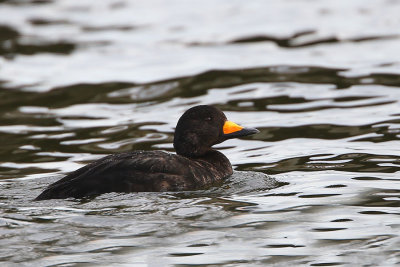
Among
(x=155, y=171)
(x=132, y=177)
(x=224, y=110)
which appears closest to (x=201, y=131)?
(x=155, y=171)

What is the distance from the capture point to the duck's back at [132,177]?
8117 mm

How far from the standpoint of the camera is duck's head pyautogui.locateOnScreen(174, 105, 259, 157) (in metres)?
9.22

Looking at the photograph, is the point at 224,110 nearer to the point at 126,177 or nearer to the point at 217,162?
the point at 217,162

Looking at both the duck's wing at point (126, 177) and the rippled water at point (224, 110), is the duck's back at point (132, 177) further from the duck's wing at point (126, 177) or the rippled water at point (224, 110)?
the rippled water at point (224, 110)

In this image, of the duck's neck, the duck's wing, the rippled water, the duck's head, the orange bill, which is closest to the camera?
the rippled water

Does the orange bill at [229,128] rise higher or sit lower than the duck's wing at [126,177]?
higher

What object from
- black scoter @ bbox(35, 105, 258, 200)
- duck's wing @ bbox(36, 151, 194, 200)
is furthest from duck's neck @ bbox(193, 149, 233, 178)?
duck's wing @ bbox(36, 151, 194, 200)

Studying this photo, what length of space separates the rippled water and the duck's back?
0.35 ft

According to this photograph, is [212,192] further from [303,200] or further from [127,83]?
[127,83]

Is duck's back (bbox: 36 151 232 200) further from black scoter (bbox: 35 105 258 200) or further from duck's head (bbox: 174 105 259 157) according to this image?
duck's head (bbox: 174 105 259 157)

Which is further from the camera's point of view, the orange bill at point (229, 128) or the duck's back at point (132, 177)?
the orange bill at point (229, 128)

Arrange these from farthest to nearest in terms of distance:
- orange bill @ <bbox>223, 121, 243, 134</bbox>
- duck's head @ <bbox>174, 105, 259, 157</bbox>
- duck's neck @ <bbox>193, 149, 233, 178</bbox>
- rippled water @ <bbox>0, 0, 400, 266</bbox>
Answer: orange bill @ <bbox>223, 121, 243, 134</bbox>
duck's head @ <bbox>174, 105, 259, 157</bbox>
duck's neck @ <bbox>193, 149, 233, 178</bbox>
rippled water @ <bbox>0, 0, 400, 266</bbox>

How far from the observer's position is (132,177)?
8219 millimetres

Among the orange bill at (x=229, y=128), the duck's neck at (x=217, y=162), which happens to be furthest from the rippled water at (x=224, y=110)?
the orange bill at (x=229, y=128)
